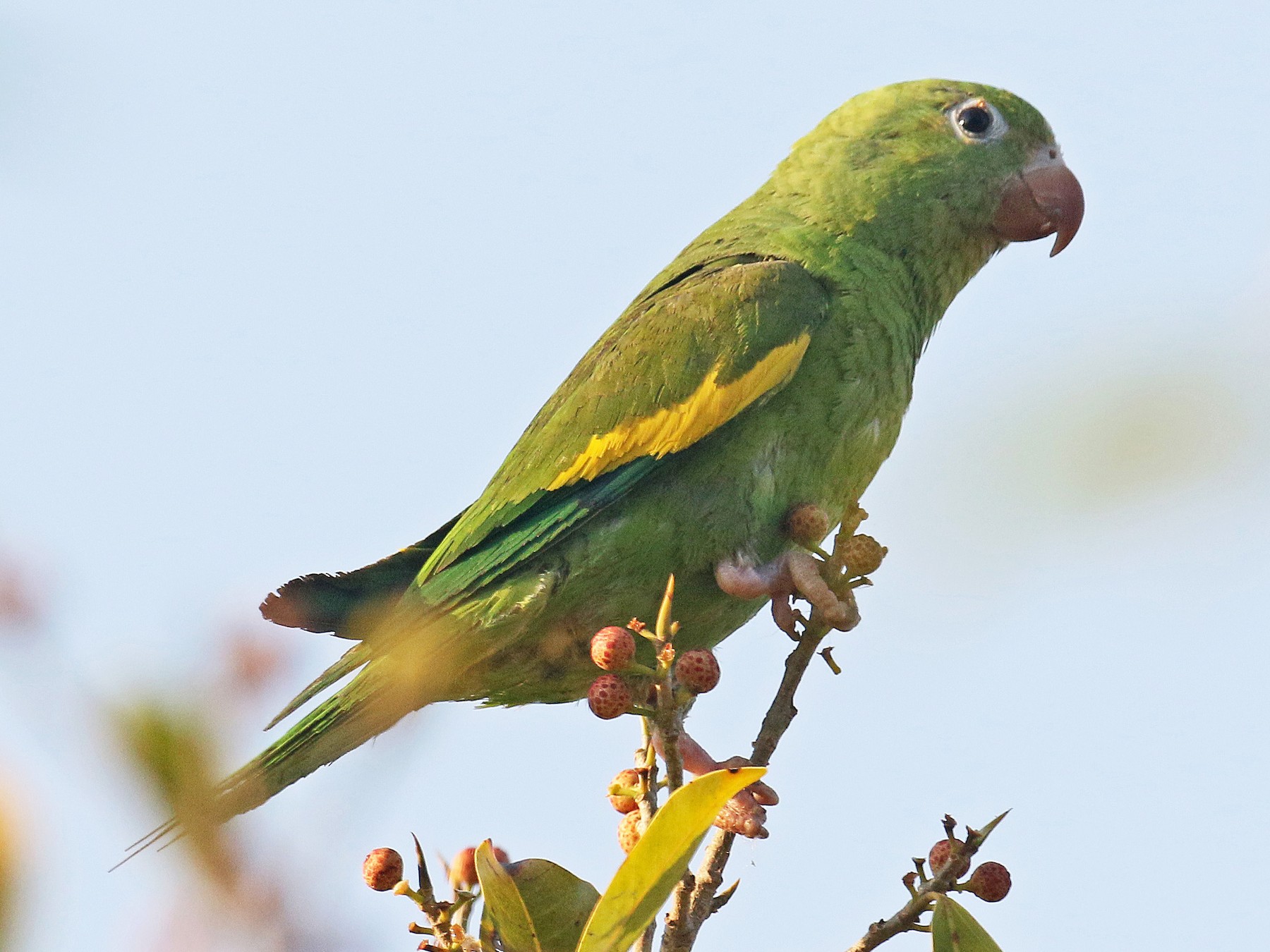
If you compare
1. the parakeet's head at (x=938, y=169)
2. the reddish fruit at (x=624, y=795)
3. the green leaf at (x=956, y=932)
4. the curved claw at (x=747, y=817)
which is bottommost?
the green leaf at (x=956, y=932)

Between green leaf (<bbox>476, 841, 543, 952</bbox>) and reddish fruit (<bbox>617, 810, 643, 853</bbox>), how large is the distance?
0.49 meters

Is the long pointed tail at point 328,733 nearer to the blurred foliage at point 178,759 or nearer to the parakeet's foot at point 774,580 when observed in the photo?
the parakeet's foot at point 774,580

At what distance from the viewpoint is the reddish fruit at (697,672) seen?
2.38 meters

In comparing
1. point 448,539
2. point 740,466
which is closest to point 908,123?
point 740,466

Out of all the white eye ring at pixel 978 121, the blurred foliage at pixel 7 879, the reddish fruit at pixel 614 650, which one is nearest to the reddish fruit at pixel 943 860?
the reddish fruit at pixel 614 650

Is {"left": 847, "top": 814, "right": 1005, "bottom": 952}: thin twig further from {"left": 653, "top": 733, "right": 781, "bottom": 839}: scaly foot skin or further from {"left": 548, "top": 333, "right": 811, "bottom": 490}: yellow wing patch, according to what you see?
{"left": 548, "top": 333, "right": 811, "bottom": 490}: yellow wing patch

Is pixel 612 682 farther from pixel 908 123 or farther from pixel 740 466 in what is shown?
pixel 908 123

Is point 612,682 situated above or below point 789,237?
below

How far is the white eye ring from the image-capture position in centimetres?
469

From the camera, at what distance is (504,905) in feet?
8.45

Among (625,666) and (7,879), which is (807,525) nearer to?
(625,666)

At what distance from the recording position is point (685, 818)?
6.98ft

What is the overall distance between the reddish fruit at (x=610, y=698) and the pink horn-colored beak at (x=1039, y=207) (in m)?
2.82

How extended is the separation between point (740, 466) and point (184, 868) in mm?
3094
